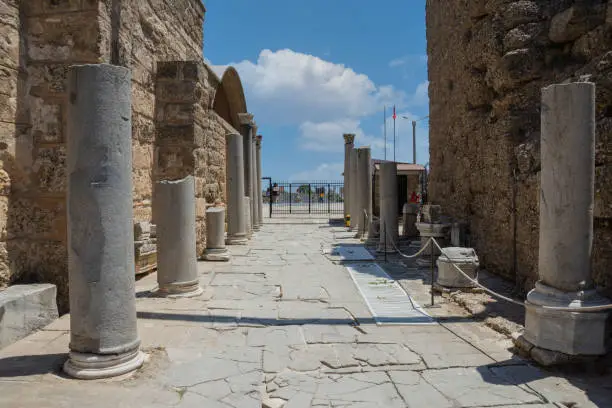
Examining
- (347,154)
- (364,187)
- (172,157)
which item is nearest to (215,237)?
(172,157)

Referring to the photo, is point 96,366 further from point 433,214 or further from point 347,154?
point 347,154

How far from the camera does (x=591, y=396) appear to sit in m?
3.25

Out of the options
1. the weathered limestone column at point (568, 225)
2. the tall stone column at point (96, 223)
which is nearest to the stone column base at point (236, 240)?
the tall stone column at point (96, 223)

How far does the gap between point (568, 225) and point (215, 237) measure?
6769 mm

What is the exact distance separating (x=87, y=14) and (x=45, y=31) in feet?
1.66

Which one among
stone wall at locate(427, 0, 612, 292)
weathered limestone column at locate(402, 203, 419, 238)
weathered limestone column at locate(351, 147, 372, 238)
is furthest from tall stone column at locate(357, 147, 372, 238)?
stone wall at locate(427, 0, 612, 292)

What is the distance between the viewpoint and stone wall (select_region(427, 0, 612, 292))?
497cm

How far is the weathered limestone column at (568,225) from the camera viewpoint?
3.72 m

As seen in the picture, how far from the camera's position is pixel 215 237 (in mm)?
9195

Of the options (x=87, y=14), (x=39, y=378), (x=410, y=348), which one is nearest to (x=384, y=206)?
(x=410, y=348)

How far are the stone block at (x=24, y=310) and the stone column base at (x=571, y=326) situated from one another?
4737mm

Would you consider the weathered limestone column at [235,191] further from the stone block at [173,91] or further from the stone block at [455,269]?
the stone block at [455,269]

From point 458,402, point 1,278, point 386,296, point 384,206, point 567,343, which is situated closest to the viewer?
point 458,402

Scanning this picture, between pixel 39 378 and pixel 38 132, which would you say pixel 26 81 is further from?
pixel 39 378
